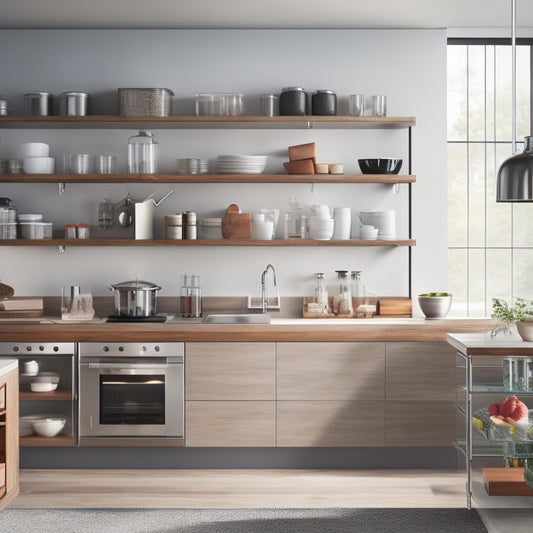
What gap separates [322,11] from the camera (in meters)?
4.79

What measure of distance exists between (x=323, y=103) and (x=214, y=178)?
35.5 inches

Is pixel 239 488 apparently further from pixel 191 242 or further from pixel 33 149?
pixel 33 149

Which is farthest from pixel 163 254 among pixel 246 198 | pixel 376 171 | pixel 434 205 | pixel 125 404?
pixel 434 205

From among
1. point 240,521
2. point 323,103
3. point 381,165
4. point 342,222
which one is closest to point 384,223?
point 342,222

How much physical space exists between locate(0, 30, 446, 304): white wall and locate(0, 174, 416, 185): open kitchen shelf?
25 centimetres

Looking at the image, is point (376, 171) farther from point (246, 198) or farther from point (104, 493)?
point (104, 493)

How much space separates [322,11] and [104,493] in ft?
10.8

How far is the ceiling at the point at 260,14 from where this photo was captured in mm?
4645

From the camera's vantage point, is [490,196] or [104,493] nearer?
[104,493]

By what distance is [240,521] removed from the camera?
3.75 meters

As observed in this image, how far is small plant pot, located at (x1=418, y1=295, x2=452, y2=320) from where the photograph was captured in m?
4.88

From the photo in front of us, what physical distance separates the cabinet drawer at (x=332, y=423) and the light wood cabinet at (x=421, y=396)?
8cm

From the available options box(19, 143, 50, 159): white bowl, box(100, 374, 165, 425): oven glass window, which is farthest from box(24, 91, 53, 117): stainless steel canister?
box(100, 374, 165, 425): oven glass window

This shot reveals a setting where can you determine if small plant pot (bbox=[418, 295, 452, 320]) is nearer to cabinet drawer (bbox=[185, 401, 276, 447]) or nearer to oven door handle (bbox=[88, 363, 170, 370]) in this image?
cabinet drawer (bbox=[185, 401, 276, 447])
